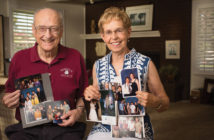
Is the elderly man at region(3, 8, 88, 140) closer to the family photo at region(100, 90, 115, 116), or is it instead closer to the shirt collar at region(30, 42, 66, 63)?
the shirt collar at region(30, 42, 66, 63)

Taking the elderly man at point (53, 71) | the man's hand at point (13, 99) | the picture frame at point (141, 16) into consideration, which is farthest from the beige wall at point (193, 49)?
the man's hand at point (13, 99)

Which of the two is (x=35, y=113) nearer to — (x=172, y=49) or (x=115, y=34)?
(x=115, y=34)

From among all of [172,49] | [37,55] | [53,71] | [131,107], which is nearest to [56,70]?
[53,71]

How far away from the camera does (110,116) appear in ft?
4.30

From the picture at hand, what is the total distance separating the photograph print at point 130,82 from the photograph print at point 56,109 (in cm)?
39

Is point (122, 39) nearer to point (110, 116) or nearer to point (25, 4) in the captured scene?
point (110, 116)

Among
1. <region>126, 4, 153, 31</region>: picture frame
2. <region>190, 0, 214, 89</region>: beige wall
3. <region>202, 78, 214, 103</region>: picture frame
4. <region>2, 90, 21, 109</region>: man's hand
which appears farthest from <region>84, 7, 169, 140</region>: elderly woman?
<region>126, 4, 153, 31</region>: picture frame

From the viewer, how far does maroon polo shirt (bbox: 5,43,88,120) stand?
158 centimetres

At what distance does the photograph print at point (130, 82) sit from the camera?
124 cm

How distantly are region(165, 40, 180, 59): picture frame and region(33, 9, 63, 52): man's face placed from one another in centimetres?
504

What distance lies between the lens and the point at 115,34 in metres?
1.41

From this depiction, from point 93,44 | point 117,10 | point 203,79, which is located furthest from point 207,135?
point 93,44

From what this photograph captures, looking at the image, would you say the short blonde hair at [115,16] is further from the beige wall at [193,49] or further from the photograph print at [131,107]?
the beige wall at [193,49]

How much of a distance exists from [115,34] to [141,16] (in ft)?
17.8
